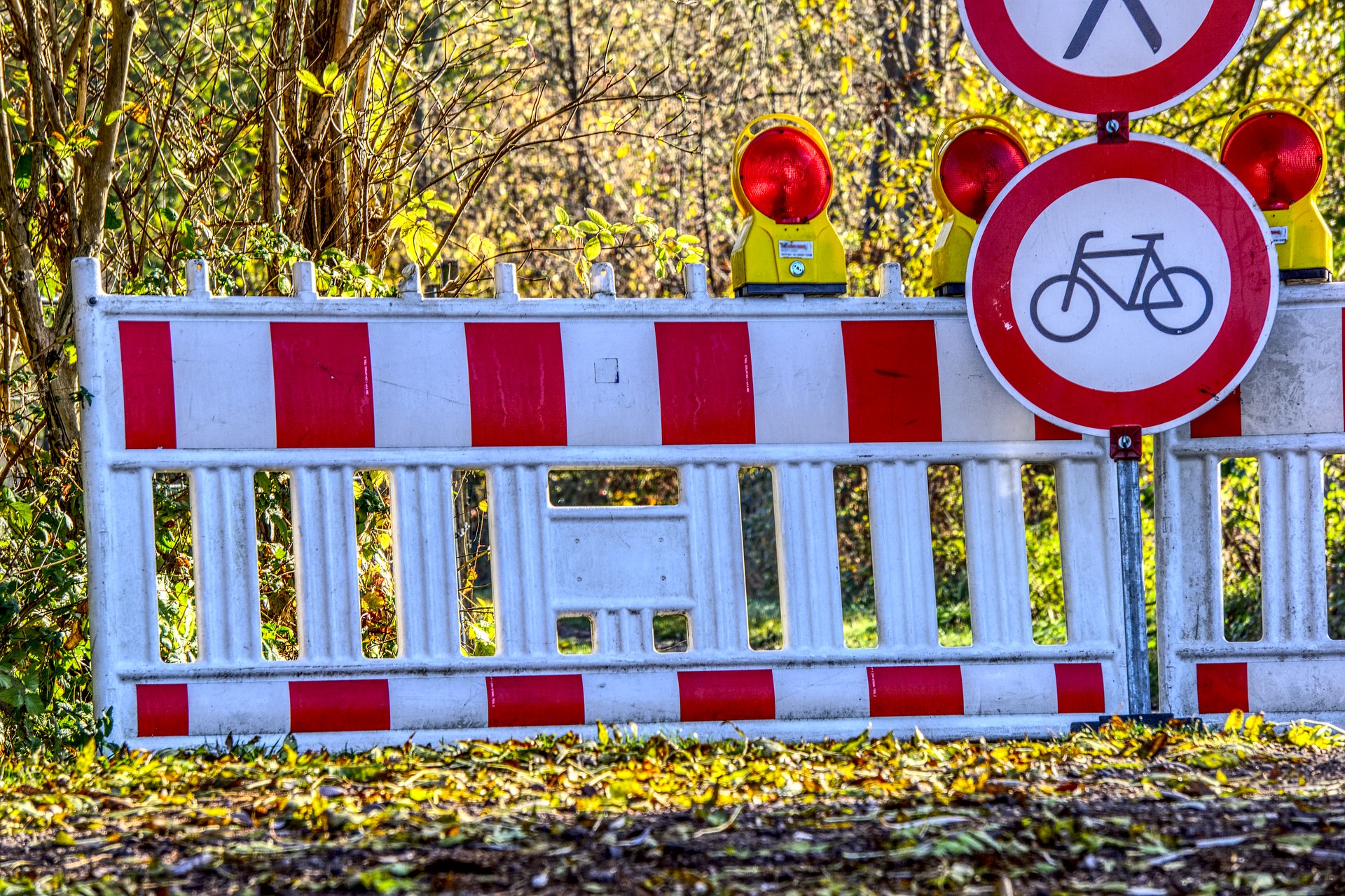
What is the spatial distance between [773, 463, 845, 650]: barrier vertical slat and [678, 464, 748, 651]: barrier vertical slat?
0.11 meters

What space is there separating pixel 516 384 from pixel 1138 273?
4.78 feet

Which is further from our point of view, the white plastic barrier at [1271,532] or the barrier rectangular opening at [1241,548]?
the barrier rectangular opening at [1241,548]

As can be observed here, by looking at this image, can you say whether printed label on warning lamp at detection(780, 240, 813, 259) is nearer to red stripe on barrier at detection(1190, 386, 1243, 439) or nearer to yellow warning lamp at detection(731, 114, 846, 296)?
yellow warning lamp at detection(731, 114, 846, 296)

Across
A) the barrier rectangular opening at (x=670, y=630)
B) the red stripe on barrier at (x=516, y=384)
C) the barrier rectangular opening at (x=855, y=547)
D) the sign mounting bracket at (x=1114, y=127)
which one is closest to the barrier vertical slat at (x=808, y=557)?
the red stripe on barrier at (x=516, y=384)

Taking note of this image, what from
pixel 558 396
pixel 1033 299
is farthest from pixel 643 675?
pixel 1033 299

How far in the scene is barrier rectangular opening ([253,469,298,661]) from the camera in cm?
391

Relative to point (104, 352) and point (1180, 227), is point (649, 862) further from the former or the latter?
point (1180, 227)

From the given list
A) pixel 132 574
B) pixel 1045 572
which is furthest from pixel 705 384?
pixel 1045 572

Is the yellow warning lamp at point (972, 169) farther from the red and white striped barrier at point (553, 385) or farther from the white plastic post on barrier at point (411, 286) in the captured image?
the white plastic post on barrier at point (411, 286)

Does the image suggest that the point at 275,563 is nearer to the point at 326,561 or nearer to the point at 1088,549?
the point at 326,561

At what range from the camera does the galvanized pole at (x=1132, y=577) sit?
333 cm

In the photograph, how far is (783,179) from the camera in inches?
135

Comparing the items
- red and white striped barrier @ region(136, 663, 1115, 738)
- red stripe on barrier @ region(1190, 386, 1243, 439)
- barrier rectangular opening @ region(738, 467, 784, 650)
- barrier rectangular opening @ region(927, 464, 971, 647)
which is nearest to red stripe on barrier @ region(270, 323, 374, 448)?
red and white striped barrier @ region(136, 663, 1115, 738)

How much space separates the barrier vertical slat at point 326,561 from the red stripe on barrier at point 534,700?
32 centimetres
